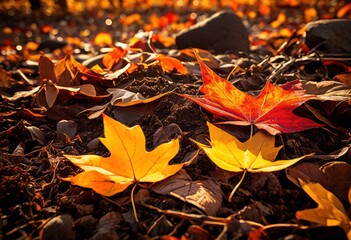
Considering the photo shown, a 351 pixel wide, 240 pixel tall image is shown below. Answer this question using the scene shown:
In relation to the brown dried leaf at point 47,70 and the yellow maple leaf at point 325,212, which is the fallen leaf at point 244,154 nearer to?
the yellow maple leaf at point 325,212

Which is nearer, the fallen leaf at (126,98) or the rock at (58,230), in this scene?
the rock at (58,230)

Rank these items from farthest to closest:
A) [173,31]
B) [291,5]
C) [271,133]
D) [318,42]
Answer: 1. [291,5]
2. [173,31]
3. [318,42]
4. [271,133]

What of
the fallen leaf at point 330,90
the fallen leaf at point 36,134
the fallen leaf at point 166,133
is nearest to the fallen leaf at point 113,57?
the fallen leaf at point 36,134

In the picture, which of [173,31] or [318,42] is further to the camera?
[173,31]

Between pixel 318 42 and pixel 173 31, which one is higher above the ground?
pixel 318 42

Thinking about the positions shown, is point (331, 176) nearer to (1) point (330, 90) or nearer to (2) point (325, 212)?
(2) point (325, 212)

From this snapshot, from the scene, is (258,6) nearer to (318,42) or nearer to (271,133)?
(318,42)

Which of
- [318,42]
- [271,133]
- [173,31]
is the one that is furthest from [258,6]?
[271,133]
